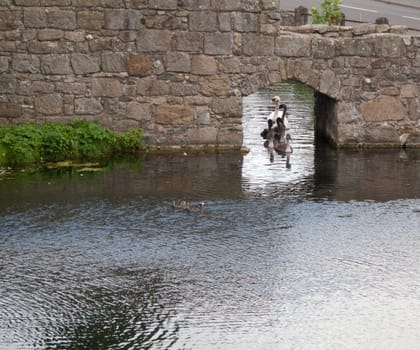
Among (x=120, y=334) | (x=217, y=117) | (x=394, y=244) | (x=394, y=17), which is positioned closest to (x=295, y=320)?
(x=120, y=334)

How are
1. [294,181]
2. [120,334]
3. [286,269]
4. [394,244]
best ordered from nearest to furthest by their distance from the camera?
[120,334] < [286,269] < [394,244] < [294,181]

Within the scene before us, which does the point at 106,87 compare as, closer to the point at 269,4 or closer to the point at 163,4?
the point at 163,4

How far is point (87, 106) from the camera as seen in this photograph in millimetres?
18531

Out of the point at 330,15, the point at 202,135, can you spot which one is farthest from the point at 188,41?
the point at 330,15

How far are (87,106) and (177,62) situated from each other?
5.61ft

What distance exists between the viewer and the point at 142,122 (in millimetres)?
18625

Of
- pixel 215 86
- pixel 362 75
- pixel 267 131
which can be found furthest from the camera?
pixel 267 131

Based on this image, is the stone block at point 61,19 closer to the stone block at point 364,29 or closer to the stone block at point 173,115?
the stone block at point 173,115

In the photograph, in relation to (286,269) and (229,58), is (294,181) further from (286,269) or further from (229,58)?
(286,269)

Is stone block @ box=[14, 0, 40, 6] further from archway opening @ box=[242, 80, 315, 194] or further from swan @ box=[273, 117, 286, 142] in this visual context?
swan @ box=[273, 117, 286, 142]

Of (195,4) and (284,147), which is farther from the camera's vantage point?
(284,147)

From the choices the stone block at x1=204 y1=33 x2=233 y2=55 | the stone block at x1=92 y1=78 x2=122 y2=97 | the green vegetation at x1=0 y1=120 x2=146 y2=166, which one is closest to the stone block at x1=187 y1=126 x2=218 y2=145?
the green vegetation at x1=0 y1=120 x2=146 y2=166

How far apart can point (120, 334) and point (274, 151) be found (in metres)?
10.0

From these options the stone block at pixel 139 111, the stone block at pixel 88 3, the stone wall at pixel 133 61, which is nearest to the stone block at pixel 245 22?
the stone wall at pixel 133 61
